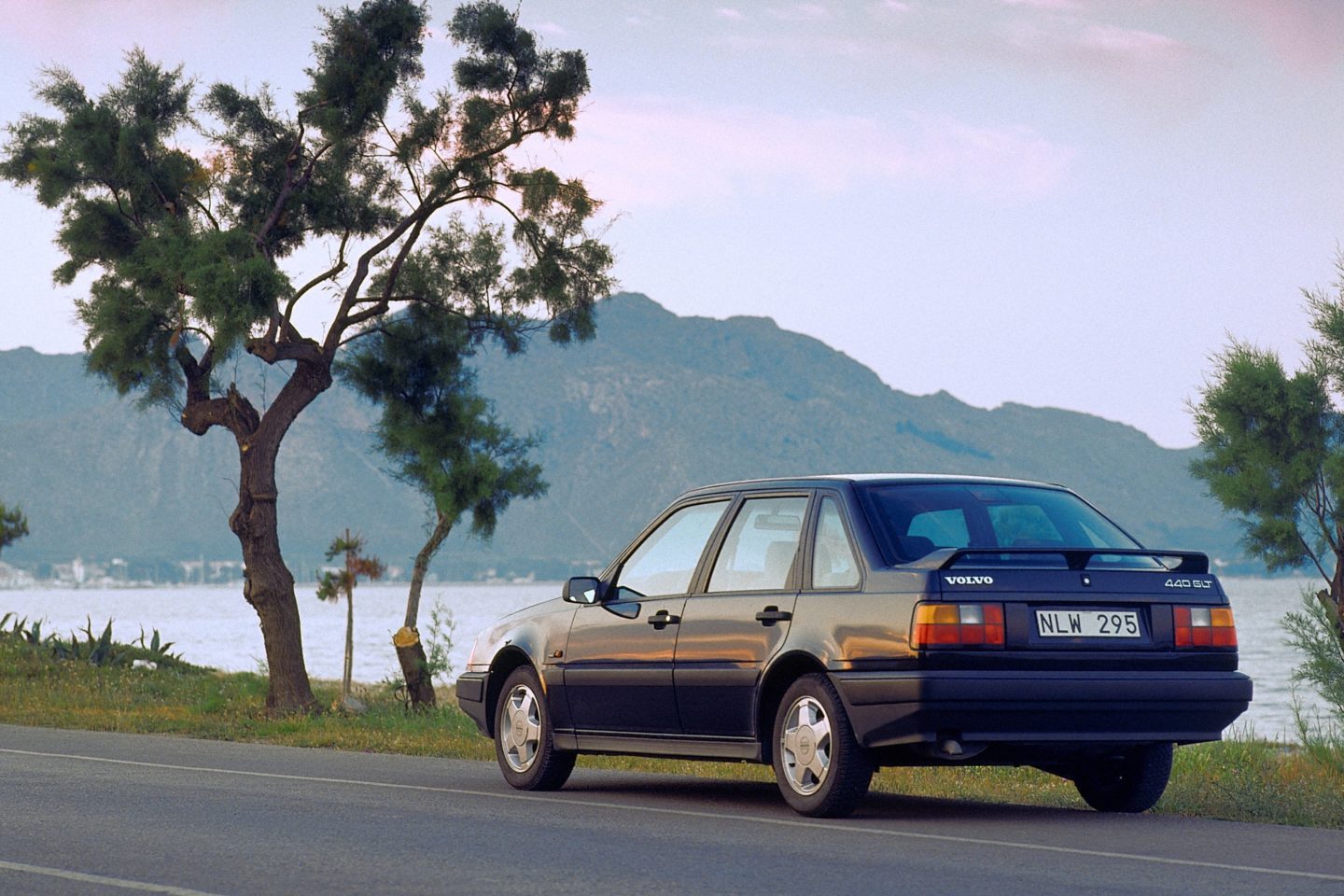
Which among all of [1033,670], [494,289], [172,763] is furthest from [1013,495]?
[494,289]

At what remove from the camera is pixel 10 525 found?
37.4 m

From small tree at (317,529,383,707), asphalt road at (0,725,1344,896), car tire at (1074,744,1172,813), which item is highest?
small tree at (317,529,383,707)

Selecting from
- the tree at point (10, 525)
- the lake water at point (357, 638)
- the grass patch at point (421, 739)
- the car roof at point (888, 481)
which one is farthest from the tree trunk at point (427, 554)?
the car roof at point (888, 481)

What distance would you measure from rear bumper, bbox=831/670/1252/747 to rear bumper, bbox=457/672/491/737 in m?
3.42

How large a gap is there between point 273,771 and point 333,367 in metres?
11.7

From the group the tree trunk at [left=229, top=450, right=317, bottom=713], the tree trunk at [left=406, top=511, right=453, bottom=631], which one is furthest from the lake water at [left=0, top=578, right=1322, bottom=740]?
the tree trunk at [left=229, top=450, right=317, bottom=713]

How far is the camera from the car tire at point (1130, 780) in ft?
34.8

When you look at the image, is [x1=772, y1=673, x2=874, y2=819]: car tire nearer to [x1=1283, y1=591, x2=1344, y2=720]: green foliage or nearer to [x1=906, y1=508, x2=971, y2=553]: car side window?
[x1=906, y1=508, x2=971, y2=553]: car side window

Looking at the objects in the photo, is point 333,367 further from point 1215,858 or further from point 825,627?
point 1215,858

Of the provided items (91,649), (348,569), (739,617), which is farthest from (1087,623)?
(91,649)

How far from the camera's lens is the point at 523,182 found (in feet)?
76.3

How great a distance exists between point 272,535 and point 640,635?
12.3m

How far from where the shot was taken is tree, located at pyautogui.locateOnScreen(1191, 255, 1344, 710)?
3105 cm

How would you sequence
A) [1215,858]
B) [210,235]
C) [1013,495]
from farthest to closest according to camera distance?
1. [210,235]
2. [1013,495]
3. [1215,858]
